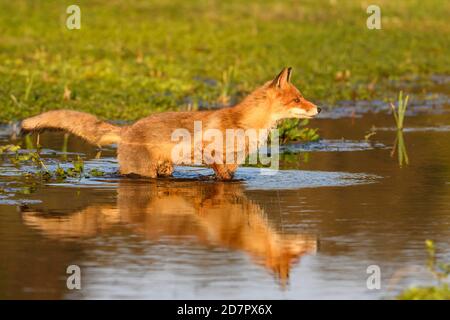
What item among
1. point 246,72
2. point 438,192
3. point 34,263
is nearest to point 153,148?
point 438,192

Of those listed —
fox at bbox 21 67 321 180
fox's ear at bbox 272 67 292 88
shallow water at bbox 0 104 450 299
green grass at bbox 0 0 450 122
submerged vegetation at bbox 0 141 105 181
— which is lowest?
shallow water at bbox 0 104 450 299

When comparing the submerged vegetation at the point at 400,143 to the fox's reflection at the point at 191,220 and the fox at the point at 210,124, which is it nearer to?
the fox at the point at 210,124

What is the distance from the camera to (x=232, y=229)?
11.0 meters

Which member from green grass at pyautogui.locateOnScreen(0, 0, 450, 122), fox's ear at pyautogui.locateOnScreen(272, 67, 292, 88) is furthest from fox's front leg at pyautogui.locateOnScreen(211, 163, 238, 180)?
green grass at pyautogui.locateOnScreen(0, 0, 450, 122)

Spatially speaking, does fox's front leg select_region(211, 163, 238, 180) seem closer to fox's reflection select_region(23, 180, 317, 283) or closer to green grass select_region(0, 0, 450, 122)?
fox's reflection select_region(23, 180, 317, 283)

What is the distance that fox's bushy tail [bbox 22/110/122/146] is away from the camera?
14453 mm

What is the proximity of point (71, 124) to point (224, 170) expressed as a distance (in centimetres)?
→ 197

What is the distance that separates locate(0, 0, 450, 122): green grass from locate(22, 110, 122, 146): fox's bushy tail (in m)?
4.55

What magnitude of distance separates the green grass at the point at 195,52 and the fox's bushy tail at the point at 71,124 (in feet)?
14.9

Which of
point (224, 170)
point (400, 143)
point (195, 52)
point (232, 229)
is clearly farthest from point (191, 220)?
point (195, 52)

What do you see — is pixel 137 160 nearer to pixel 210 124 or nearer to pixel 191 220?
pixel 210 124

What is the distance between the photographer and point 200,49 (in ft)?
89.2

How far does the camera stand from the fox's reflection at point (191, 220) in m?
10.3

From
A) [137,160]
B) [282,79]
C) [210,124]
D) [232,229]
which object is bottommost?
[232,229]
